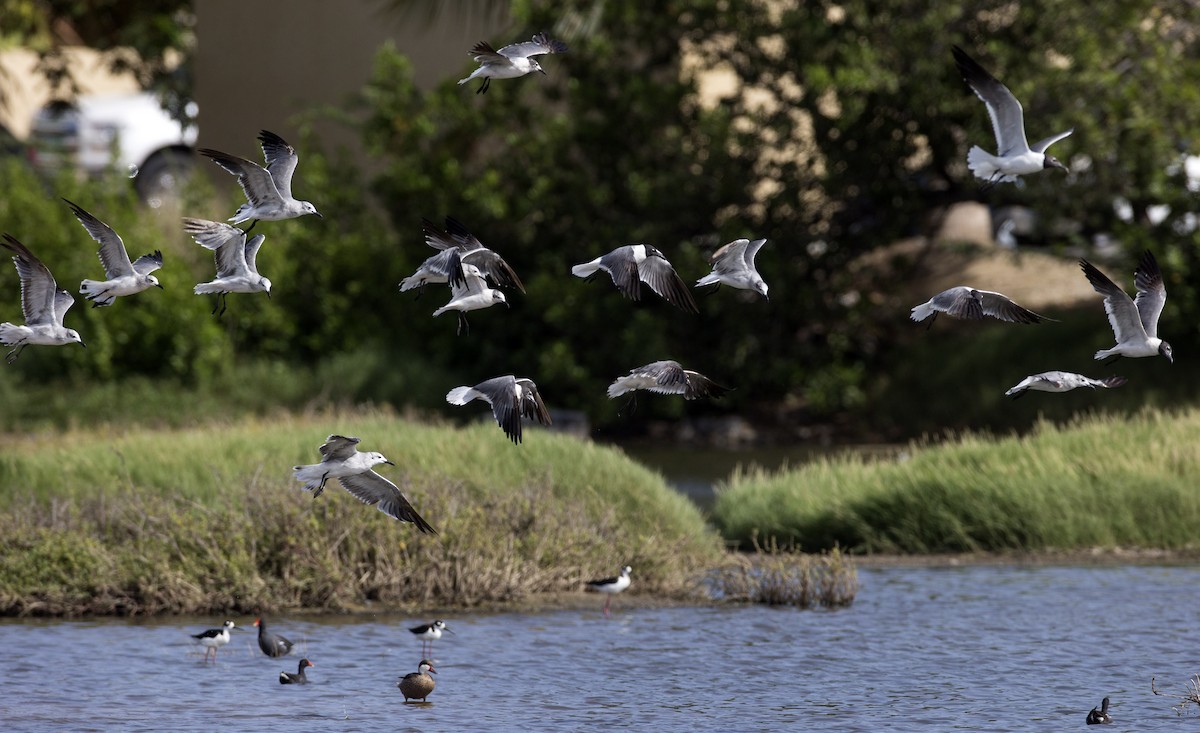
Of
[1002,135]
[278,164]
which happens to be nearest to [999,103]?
[1002,135]

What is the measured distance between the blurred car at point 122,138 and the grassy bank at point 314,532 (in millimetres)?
23834

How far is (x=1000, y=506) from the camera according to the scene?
18344 mm

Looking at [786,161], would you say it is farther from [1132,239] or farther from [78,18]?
[78,18]

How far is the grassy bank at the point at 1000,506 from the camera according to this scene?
18203 mm

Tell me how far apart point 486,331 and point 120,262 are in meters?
19.5

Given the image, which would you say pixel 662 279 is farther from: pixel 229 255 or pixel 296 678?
pixel 296 678

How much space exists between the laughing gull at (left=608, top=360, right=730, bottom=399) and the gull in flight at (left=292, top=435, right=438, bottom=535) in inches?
61.4

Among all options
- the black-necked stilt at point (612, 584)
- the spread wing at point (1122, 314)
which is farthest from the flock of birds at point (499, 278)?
the black-necked stilt at point (612, 584)

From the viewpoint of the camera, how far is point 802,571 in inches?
619

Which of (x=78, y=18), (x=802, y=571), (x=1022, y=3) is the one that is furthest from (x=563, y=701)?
(x=78, y=18)

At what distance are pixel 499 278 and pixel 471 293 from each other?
26cm

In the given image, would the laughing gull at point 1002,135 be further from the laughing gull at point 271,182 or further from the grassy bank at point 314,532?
the grassy bank at point 314,532

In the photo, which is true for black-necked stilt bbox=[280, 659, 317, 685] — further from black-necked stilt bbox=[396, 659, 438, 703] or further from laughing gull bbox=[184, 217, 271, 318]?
laughing gull bbox=[184, 217, 271, 318]

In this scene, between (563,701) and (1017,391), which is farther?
(563,701)
